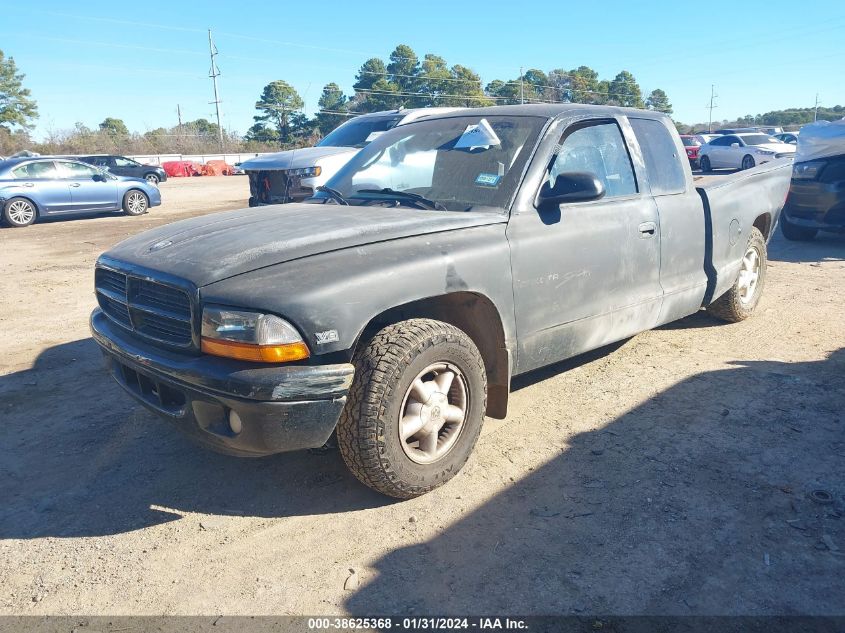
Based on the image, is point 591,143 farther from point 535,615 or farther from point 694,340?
point 535,615

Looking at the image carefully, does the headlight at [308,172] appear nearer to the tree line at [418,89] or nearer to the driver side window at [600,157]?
the driver side window at [600,157]

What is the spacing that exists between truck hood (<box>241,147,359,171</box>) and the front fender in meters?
6.10

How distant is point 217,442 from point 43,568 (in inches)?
33.5

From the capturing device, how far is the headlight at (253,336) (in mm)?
2658

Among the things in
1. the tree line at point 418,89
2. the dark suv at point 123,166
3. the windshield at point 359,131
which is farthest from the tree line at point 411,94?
the windshield at point 359,131

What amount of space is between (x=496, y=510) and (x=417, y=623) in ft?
2.68

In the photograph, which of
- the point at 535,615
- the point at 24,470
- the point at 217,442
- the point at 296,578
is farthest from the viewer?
the point at 24,470

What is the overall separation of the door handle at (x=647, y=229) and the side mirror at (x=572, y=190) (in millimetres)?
769

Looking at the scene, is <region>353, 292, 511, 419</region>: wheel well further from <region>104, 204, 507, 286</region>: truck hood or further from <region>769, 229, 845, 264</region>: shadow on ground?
<region>769, 229, 845, 264</region>: shadow on ground

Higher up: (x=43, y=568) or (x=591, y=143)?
(x=591, y=143)

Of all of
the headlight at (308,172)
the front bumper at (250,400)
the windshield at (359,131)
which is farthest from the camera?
the windshield at (359,131)

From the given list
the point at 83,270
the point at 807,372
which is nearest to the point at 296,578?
the point at 807,372

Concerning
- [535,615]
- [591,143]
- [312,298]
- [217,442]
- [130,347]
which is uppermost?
[591,143]

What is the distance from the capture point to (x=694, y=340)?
541 centimetres
